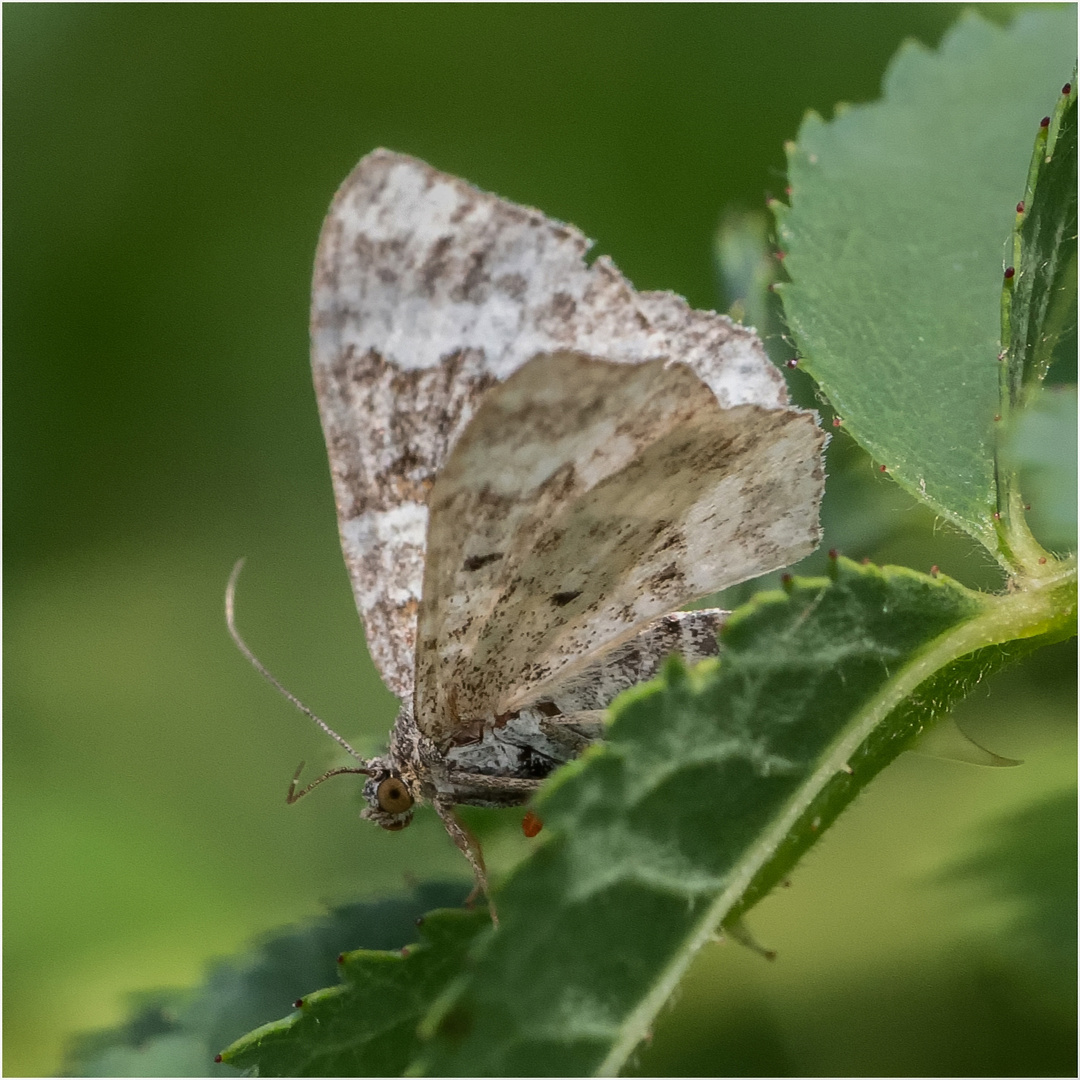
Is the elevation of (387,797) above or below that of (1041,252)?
below

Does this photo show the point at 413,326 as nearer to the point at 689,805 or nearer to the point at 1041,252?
the point at 1041,252

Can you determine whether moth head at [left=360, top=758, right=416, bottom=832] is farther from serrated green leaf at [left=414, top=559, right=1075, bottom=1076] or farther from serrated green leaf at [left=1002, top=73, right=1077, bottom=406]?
serrated green leaf at [left=1002, top=73, right=1077, bottom=406]

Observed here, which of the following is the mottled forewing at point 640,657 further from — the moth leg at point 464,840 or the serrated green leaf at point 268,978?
the serrated green leaf at point 268,978

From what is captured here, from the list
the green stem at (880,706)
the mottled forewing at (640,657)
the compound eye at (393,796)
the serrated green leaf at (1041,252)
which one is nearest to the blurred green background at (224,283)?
the compound eye at (393,796)

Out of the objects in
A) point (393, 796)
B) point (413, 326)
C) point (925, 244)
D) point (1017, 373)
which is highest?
point (413, 326)

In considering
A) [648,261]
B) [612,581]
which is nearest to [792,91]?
[648,261]

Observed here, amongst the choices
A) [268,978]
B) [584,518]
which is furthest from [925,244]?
[268,978]

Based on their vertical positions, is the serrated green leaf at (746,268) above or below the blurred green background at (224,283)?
below
